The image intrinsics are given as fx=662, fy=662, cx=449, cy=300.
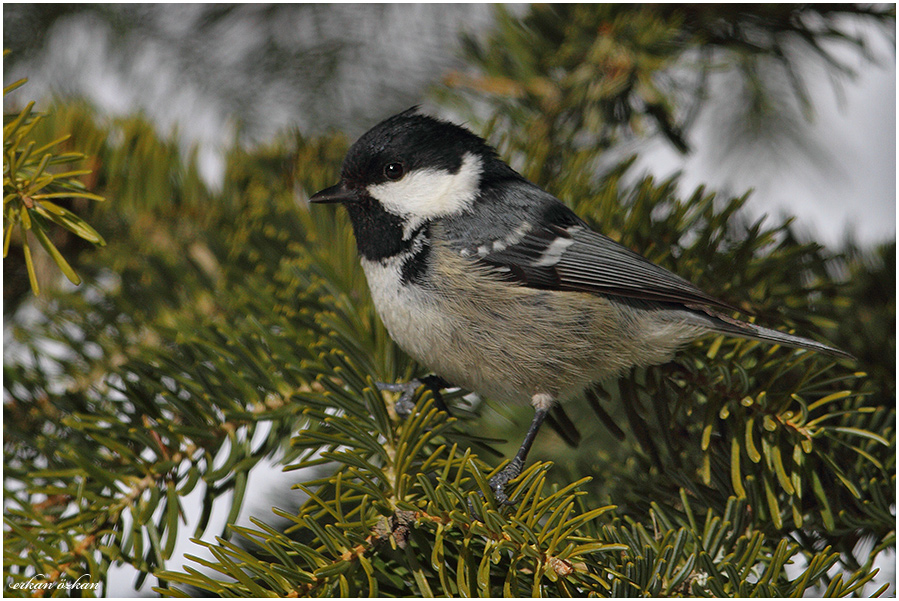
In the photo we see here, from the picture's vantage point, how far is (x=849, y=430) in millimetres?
628

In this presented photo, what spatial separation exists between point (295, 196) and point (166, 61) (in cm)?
65

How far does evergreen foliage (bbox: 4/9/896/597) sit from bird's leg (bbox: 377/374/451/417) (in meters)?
0.02

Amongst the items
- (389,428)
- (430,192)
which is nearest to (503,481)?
(389,428)

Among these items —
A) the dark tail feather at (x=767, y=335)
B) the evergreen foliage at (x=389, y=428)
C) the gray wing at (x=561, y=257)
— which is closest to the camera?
the evergreen foliage at (x=389, y=428)

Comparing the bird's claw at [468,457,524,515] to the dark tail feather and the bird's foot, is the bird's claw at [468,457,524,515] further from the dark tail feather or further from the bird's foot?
the dark tail feather

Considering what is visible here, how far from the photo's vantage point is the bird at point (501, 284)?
0.81 m

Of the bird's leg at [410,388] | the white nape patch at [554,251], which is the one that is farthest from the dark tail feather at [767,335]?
the bird's leg at [410,388]

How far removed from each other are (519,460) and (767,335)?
31 cm

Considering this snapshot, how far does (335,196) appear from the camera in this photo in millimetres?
867

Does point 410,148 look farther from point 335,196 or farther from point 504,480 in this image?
point 504,480

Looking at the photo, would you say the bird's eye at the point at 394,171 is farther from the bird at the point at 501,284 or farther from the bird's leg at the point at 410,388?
the bird's leg at the point at 410,388

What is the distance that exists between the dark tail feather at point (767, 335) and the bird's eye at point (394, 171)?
0.44 meters

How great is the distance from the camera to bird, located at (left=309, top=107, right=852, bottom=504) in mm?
810

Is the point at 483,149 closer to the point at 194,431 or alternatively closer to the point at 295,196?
the point at 295,196
